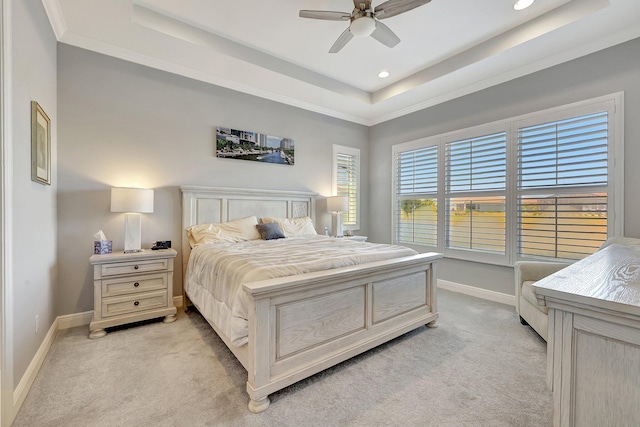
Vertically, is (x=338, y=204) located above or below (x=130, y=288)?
above

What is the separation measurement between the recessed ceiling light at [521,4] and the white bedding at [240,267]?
2487 mm

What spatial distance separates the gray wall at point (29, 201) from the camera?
1707 millimetres

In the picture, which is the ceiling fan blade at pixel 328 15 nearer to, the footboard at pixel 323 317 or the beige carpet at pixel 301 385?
the footboard at pixel 323 317

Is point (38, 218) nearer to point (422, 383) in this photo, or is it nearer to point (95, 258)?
point (95, 258)

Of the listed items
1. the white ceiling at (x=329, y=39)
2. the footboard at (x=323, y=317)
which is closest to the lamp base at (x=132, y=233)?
the white ceiling at (x=329, y=39)

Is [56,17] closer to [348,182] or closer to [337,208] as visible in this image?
[337,208]

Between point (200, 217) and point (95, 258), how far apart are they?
114cm

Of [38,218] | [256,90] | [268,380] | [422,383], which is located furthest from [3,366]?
[256,90]

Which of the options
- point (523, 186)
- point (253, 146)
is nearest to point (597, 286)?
point (523, 186)

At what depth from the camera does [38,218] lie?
7.02 ft

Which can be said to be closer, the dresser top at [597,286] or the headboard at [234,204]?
the dresser top at [597,286]

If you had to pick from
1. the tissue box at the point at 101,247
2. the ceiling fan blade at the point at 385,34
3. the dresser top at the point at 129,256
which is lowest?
the dresser top at the point at 129,256

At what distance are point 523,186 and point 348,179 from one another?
2.65 metres

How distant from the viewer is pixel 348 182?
201 inches
